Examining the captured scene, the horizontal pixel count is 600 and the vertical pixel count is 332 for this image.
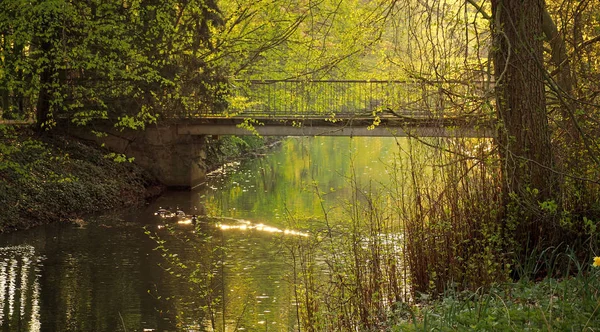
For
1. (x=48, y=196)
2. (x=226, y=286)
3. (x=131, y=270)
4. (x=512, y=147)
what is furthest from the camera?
(x=48, y=196)

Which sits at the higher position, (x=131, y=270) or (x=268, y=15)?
(x=268, y=15)

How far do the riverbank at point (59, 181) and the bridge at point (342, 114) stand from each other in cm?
205

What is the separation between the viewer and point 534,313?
17.1 feet

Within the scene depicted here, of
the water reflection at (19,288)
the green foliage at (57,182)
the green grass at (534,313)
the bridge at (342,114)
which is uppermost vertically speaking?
the bridge at (342,114)

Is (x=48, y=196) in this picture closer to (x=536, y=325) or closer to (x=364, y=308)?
(x=364, y=308)

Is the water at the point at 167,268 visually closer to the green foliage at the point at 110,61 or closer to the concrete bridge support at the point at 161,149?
the concrete bridge support at the point at 161,149

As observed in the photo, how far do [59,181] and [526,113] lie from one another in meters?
11.2

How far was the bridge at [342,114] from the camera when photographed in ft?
26.8

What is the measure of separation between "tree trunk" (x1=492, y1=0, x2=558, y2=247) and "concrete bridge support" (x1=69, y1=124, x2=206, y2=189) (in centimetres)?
1437

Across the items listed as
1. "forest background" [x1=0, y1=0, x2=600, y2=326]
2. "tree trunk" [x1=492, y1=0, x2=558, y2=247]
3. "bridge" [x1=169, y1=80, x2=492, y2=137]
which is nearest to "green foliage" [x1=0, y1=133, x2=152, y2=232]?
"bridge" [x1=169, y1=80, x2=492, y2=137]

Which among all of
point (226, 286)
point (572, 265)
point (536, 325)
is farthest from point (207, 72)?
point (536, 325)

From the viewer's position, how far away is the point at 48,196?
16719 millimetres

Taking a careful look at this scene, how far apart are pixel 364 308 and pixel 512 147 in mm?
2034

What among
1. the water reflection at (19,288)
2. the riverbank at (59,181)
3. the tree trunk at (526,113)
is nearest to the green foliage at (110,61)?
the riverbank at (59,181)
